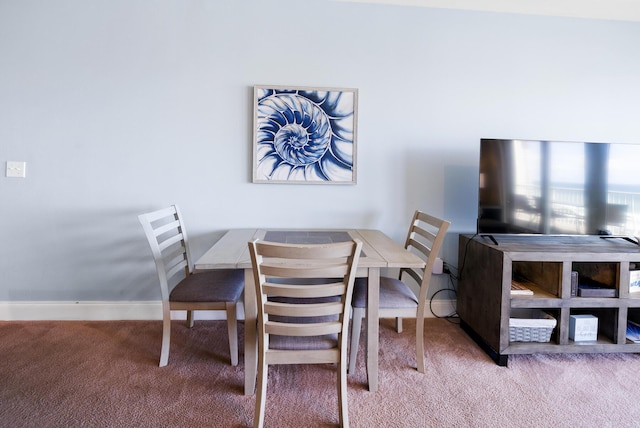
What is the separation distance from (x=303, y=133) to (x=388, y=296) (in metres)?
1.23

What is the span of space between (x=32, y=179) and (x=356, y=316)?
2350mm

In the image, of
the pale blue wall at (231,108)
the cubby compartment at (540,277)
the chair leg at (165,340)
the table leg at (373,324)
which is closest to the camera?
the table leg at (373,324)

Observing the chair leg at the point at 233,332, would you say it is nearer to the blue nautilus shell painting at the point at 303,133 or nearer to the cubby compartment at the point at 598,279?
the blue nautilus shell painting at the point at 303,133

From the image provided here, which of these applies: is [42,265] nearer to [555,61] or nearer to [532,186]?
[532,186]

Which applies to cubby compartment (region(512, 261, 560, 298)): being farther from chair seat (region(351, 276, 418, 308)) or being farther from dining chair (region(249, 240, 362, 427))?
dining chair (region(249, 240, 362, 427))

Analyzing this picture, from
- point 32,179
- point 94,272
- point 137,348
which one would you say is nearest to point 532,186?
point 137,348

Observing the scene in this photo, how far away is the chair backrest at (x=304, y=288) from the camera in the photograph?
3.92ft

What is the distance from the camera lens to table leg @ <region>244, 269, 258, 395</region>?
150cm

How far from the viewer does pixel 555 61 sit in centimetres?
240

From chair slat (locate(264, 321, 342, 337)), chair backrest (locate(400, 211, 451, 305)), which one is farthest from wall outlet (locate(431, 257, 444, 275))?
chair slat (locate(264, 321, 342, 337))

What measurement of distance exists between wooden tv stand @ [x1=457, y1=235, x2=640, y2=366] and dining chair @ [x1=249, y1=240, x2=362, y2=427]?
3.46ft

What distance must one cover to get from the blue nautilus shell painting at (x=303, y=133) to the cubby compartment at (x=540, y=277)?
4.37 ft

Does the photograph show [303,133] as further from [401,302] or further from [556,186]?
[556,186]

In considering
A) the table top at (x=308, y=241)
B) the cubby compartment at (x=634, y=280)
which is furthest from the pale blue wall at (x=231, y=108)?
the cubby compartment at (x=634, y=280)
